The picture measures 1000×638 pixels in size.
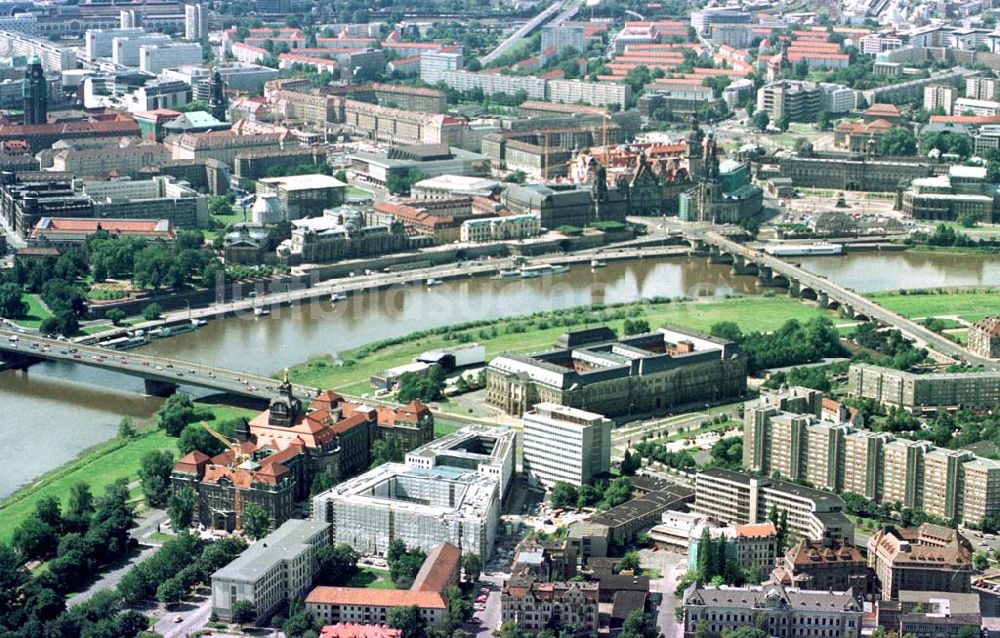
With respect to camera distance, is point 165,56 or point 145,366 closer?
point 145,366

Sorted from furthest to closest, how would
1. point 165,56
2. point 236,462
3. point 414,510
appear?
point 165,56 < point 236,462 < point 414,510

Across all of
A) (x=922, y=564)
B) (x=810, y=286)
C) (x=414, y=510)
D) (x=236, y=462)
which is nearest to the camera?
(x=922, y=564)

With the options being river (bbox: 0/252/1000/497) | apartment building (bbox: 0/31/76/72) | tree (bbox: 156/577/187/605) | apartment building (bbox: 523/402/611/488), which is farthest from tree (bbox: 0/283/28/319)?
apartment building (bbox: 0/31/76/72)

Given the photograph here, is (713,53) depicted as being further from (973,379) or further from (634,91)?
(973,379)

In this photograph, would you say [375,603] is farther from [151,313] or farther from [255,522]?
[151,313]

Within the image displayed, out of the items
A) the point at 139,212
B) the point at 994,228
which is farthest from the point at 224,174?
the point at 994,228

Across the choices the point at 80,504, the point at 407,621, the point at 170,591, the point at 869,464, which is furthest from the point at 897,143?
the point at 170,591

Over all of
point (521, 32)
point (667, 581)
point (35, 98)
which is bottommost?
point (667, 581)
